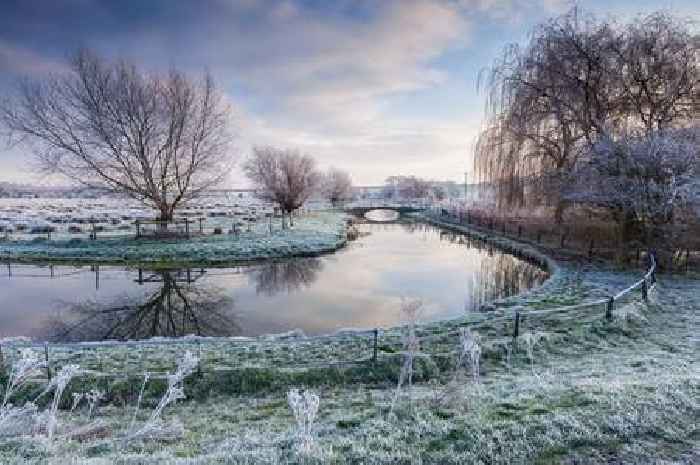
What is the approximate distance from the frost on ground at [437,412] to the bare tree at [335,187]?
55877 mm

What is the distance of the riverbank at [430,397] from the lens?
3.76 metres

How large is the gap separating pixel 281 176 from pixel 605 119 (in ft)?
86.7

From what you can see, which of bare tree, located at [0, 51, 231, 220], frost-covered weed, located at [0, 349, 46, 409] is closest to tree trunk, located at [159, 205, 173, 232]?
bare tree, located at [0, 51, 231, 220]

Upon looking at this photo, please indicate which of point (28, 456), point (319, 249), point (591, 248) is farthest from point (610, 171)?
point (28, 456)

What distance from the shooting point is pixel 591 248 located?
17.3 metres

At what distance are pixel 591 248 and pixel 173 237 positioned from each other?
69.6ft

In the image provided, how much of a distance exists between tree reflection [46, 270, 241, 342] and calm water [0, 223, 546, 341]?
27mm

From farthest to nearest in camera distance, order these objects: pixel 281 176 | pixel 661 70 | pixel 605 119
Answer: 1. pixel 281 176
2. pixel 605 119
3. pixel 661 70

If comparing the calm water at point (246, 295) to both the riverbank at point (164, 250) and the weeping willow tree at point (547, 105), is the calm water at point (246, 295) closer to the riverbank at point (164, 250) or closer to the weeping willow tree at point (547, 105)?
the riverbank at point (164, 250)

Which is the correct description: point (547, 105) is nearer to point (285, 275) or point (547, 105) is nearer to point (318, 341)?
point (285, 275)

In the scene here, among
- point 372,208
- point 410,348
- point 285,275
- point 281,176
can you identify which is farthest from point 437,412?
point 372,208

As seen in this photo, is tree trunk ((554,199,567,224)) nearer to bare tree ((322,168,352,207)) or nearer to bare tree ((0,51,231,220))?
bare tree ((0,51,231,220))

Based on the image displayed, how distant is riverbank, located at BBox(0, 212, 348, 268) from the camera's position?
19391mm

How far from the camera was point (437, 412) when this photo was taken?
4.73m
